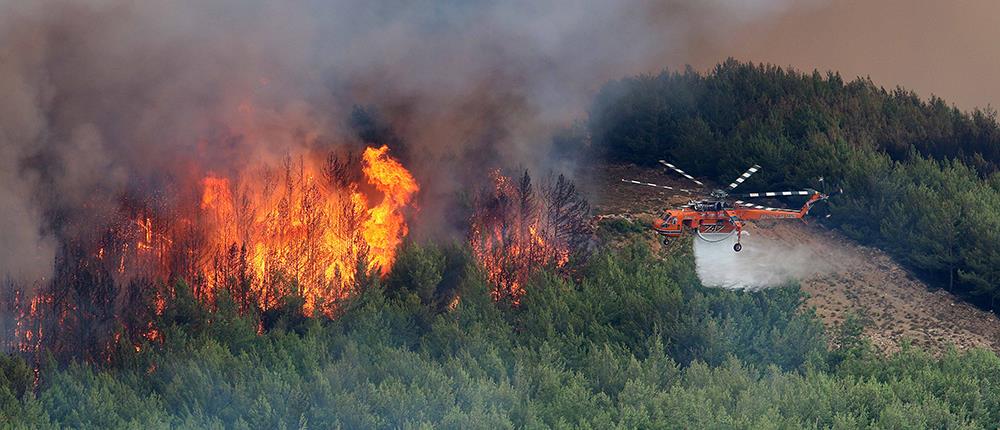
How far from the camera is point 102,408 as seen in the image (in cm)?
5391

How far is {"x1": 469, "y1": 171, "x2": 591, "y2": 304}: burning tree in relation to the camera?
68000mm

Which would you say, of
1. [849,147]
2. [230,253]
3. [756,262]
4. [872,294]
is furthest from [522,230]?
[849,147]

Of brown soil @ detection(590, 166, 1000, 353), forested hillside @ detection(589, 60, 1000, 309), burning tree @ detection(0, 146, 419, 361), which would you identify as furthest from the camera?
forested hillside @ detection(589, 60, 1000, 309)

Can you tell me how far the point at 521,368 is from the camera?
189 ft

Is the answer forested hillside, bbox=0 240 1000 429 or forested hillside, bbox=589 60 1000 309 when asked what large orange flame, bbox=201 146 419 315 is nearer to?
forested hillside, bbox=0 240 1000 429

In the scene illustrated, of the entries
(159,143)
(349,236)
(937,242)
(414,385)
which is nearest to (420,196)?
(349,236)

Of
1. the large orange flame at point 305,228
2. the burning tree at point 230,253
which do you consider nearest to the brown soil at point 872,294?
the large orange flame at point 305,228

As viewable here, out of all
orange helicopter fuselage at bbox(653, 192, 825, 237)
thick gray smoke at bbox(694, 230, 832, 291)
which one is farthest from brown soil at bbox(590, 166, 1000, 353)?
orange helicopter fuselage at bbox(653, 192, 825, 237)

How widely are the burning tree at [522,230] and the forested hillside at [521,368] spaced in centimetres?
148

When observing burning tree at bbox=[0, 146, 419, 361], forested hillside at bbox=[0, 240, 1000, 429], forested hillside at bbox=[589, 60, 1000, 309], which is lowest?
forested hillside at bbox=[0, 240, 1000, 429]

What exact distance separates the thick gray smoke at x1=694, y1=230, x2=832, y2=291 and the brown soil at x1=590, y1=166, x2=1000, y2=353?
0.33 m

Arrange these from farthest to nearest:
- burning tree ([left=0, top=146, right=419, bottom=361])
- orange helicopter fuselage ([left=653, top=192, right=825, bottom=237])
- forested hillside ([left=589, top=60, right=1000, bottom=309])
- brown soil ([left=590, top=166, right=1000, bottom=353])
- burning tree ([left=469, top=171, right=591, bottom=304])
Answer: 1. forested hillside ([left=589, top=60, right=1000, bottom=309])
2. burning tree ([left=469, top=171, right=591, bottom=304])
3. brown soil ([left=590, top=166, right=1000, bottom=353])
4. burning tree ([left=0, top=146, right=419, bottom=361])
5. orange helicopter fuselage ([left=653, top=192, right=825, bottom=237])

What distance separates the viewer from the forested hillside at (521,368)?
5388 cm

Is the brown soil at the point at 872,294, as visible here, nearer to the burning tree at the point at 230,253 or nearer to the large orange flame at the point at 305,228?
the large orange flame at the point at 305,228
